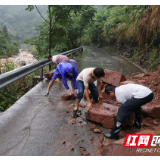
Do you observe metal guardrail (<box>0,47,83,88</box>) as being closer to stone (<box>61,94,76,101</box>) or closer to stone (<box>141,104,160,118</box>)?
stone (<box>61,94,76,101</box>)

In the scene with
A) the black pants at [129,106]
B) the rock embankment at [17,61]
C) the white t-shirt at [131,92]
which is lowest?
the rock embankment at [17,61]

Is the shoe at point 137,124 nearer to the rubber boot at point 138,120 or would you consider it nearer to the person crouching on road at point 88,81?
the rubber boot at point 138,120

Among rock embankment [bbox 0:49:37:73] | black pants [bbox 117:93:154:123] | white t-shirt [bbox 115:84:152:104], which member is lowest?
rock embankment [bbox 0:49:37:73]

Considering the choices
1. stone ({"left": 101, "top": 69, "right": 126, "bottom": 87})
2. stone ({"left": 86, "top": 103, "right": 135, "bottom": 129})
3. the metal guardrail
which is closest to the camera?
stone ({"left": 86, "top": 103, "right": 135, "bottom": 129})

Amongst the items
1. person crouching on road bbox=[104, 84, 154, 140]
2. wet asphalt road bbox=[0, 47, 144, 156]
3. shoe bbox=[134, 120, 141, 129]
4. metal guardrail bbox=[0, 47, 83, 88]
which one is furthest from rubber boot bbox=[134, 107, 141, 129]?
metal guardrail bbox=[0, 47, 83, 88]

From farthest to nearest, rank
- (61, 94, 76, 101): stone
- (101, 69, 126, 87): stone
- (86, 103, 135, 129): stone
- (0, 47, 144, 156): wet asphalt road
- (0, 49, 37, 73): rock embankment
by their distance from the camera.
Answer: (0, 49, 37, 73): rock embankment, (101, 69, 126, 87): stone, (61, 94, 76, 101): stone, (86, 103, 135, 129): stone, (0, 47, 144, 156): wet asphalt road

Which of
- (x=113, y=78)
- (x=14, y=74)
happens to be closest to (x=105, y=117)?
(x=113, y=78)

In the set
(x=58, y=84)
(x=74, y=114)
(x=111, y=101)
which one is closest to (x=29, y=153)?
(x=74, y=114)

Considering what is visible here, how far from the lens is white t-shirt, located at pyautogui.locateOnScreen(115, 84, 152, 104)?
9.05ft

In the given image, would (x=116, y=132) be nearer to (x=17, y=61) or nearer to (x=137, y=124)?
(x=137, y=124)

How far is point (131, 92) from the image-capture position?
113 inches

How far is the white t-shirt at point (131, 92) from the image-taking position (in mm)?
2758

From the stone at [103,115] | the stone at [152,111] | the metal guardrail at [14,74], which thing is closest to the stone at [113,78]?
the stone at [152,111]

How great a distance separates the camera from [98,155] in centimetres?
233
